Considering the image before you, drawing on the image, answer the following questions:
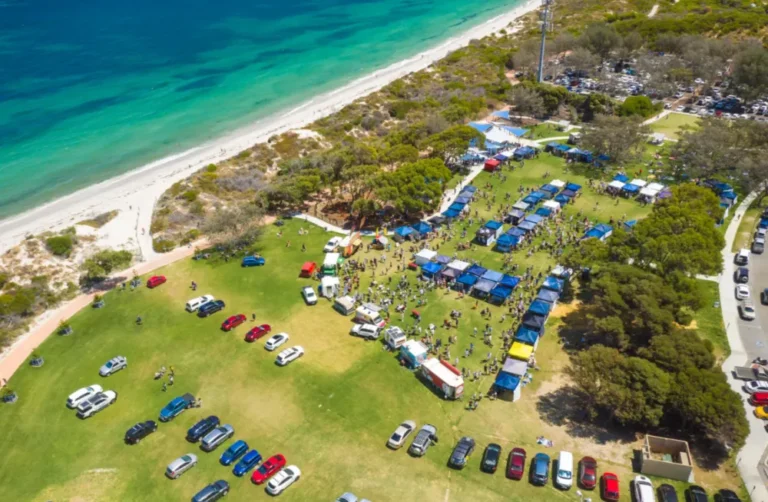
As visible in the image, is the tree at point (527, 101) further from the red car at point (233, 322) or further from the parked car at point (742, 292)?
the red car at point (233, 322)

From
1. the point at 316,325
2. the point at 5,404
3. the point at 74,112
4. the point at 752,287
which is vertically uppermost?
the point at 74,112

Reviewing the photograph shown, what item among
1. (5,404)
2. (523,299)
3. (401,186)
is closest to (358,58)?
(401,186)

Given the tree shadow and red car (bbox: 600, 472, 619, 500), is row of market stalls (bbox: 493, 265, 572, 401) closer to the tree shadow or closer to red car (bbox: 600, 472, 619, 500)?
the tree shadow

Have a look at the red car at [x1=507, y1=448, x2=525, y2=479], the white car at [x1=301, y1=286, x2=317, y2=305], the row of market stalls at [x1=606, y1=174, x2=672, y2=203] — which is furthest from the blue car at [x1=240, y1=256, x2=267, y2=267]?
the row of market stalls at [x1=606, y1=174, x2=672, y2=203]

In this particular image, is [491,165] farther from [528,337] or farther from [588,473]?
[588,473]

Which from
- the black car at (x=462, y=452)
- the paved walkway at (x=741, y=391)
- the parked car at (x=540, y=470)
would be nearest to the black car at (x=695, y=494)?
the paved walkway at (x=741, y=391)

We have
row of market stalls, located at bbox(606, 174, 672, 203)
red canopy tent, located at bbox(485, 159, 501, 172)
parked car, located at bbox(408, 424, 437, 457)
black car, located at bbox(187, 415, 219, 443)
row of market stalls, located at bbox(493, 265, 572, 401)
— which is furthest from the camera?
red canopy tent, located at bbox(485, 159, 501, 172)

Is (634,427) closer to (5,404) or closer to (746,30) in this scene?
(5,404)
